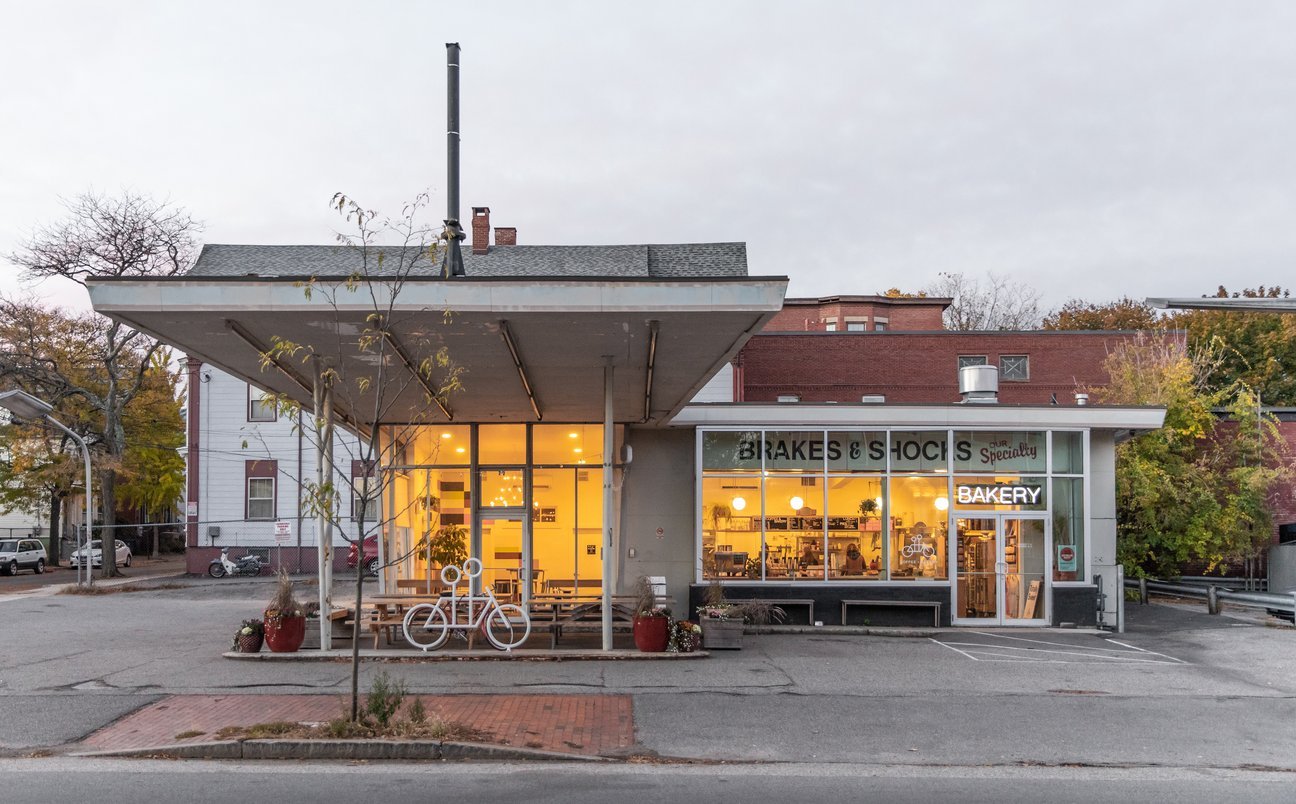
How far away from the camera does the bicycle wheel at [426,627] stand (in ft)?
51.3

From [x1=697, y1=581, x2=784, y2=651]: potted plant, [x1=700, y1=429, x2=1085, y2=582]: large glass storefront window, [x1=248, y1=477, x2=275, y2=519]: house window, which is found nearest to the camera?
[x1=697, y1=581, x2=784, y2=651]: potted plant

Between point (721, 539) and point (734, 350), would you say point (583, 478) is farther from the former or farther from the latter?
point (734, 350)

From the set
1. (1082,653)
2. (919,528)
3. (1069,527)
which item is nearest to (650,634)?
(1082,653)

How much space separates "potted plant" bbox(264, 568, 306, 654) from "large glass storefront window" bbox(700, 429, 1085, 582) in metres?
7.86

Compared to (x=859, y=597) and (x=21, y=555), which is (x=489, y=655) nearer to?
(x=859, y=597)

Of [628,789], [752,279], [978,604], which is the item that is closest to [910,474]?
[978,604]

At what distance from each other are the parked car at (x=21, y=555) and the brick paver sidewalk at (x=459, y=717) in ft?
111

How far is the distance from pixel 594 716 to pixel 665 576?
922 cm

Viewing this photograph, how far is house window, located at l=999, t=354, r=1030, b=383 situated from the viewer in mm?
37000

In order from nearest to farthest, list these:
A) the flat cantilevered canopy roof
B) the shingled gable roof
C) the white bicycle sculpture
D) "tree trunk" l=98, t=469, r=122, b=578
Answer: the flat cantilevered canopy roof < the white bicycle sculpture < the shingled gable roof < "tree trunk" l=98, t=469, r=122, b=578

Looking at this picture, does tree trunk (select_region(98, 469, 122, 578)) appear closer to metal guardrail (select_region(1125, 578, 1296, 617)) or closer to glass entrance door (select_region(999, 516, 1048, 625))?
glass entrance door (select_region(999, 516, 1048, 625))

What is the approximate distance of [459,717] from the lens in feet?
36.8

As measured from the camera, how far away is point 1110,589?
67.1 ft

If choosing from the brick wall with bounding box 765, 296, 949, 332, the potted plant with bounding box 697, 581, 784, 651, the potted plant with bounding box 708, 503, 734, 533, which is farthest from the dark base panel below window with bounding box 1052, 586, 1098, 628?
the brick wall with bounding box 765, 296, 949, 332
